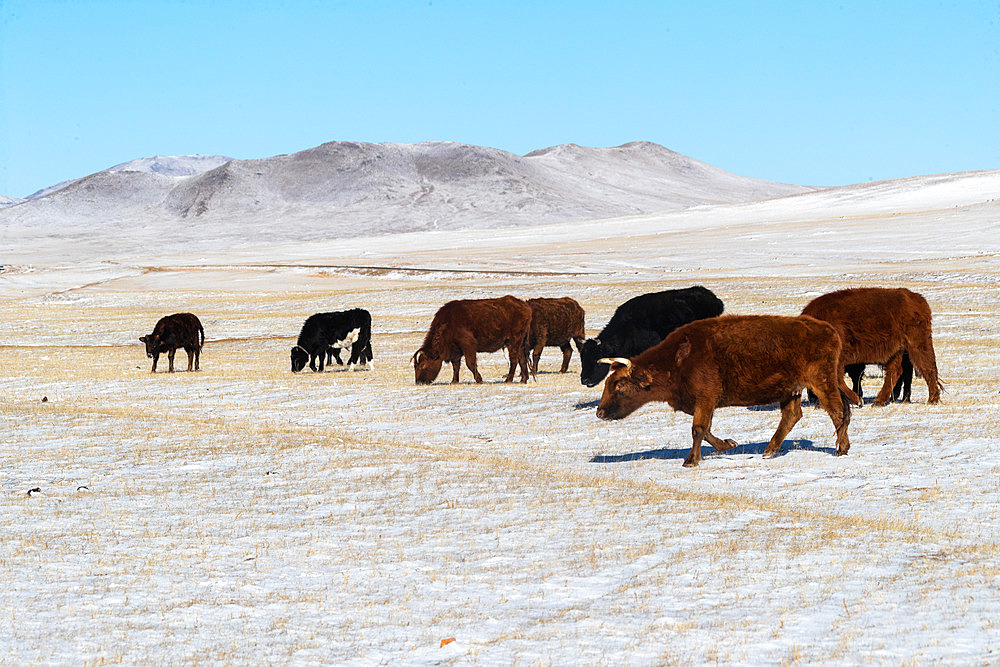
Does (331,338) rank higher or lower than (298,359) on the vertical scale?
higher

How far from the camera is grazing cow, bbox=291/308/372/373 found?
29.8m

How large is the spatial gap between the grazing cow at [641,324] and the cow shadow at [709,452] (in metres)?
5.82

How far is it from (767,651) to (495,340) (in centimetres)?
1683

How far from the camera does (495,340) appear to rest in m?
24.0

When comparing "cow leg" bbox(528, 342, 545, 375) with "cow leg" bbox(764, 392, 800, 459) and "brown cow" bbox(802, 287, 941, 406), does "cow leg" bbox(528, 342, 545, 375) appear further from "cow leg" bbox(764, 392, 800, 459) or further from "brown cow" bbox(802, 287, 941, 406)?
"cow leg" bbox(764, 392, 800, 459)

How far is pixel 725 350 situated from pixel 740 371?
12.0 inches

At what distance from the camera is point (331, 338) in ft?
98.6

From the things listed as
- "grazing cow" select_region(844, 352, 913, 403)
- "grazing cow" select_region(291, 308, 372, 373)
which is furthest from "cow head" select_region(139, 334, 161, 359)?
"grazing cow" select_region(844, 352, 913, 403)

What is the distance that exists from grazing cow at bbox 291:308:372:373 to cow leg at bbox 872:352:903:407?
52.0 feet

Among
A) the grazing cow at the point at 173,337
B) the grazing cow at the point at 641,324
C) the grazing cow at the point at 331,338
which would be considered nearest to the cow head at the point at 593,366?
the grazing cow at the point at 641,324

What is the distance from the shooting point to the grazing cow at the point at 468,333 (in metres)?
23.6

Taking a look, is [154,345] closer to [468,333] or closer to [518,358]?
[468,333]

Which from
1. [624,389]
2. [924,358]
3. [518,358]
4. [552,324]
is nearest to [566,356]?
[552,324]

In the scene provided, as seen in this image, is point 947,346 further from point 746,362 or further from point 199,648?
point 199,648
